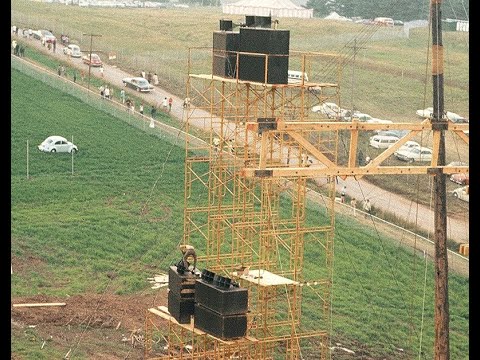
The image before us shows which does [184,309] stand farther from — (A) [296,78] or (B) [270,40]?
(A) [296,78]

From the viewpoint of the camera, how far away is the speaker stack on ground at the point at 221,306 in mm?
25328

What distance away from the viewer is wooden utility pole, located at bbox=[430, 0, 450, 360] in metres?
23.5

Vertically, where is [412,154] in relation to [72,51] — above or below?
below

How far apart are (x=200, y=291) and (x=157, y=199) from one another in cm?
1648

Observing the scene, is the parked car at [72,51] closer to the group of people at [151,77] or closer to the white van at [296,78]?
the group of people at [151,77]

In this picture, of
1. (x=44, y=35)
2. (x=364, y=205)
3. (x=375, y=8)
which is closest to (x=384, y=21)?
(x=375, y=8)

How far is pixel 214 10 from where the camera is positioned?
68.2m

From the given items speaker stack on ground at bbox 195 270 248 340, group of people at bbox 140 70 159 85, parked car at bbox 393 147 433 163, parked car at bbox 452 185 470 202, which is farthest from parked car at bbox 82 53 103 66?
speaker stack on ground at bbox 195 270 248 340

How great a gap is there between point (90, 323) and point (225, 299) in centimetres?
836

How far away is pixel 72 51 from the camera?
5625cm

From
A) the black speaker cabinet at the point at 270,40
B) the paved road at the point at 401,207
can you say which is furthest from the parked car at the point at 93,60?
the black speaker cabinet at the point at 270,40

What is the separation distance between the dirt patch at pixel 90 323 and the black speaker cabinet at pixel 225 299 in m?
6.00

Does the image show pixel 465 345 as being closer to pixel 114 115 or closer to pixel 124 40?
pixel 114 115

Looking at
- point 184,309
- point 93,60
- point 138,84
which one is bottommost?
point 184,309
